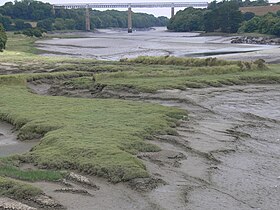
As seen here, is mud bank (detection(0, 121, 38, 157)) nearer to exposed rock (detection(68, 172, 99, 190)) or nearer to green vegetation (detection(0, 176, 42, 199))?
exposed rock (detection(68, 172, 99, 190))

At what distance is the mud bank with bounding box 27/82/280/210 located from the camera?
15297mm

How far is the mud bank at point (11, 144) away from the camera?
893 inches

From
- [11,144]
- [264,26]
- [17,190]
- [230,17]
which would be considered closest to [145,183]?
[17,190]

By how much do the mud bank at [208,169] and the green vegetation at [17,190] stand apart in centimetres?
63

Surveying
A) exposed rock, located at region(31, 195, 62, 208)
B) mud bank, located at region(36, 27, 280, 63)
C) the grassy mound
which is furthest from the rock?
exposed rock, located at region(31, 195, 62, 208)

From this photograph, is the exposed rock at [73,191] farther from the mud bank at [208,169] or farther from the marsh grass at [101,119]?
the marsh grass at [101,119]

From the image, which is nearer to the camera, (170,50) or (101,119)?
(101,119)

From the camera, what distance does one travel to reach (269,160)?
21047 millimetres

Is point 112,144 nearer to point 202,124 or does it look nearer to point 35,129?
point 35,129

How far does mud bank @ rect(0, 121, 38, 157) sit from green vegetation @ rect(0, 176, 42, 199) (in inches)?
262

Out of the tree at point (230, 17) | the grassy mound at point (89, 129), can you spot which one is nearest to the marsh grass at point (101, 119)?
the grassy mound at point (89, 129)

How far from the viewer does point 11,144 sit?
79.5ft

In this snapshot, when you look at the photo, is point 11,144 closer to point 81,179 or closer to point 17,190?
point 81,179

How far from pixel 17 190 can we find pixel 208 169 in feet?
25.0
